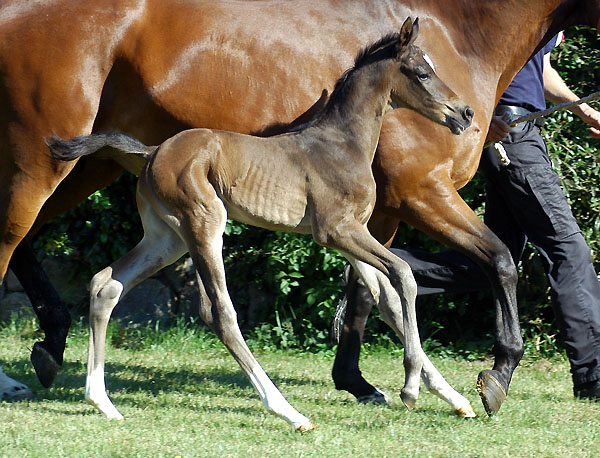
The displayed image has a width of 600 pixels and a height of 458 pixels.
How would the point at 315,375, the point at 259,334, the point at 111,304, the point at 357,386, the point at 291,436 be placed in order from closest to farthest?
1. the point at 291,436
2. the point at 111,304
3. the point at 357,386
4. the point at 315,375
5. the point at 259,334

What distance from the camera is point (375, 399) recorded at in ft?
15.7

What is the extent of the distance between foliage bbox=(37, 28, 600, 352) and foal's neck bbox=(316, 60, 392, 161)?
201 centimetres

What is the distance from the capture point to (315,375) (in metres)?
5.77

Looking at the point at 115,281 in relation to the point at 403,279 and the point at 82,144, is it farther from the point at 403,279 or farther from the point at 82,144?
the point at 403,279

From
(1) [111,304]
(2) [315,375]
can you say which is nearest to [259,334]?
(2) [315,375]

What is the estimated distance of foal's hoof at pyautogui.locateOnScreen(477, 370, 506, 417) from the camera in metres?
4.25

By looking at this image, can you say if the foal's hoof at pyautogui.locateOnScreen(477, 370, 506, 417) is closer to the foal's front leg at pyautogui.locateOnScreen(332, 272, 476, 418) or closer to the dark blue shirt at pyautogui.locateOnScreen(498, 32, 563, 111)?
the foal's front leg at pyautogui.locateOnScreen(332, 272, 476, 418)

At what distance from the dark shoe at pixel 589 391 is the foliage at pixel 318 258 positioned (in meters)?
1.41

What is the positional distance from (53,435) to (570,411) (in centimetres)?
246

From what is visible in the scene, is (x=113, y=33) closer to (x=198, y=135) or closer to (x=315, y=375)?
(x=198, y=135)

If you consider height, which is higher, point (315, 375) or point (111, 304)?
point (111, 304)

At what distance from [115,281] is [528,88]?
2.42 m

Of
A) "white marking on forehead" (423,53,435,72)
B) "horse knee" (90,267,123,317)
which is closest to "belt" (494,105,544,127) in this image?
"white marking on forehead" (423,53,435,72)

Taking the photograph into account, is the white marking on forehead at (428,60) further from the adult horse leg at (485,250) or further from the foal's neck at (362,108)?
the adult horse leg at (485,250)
